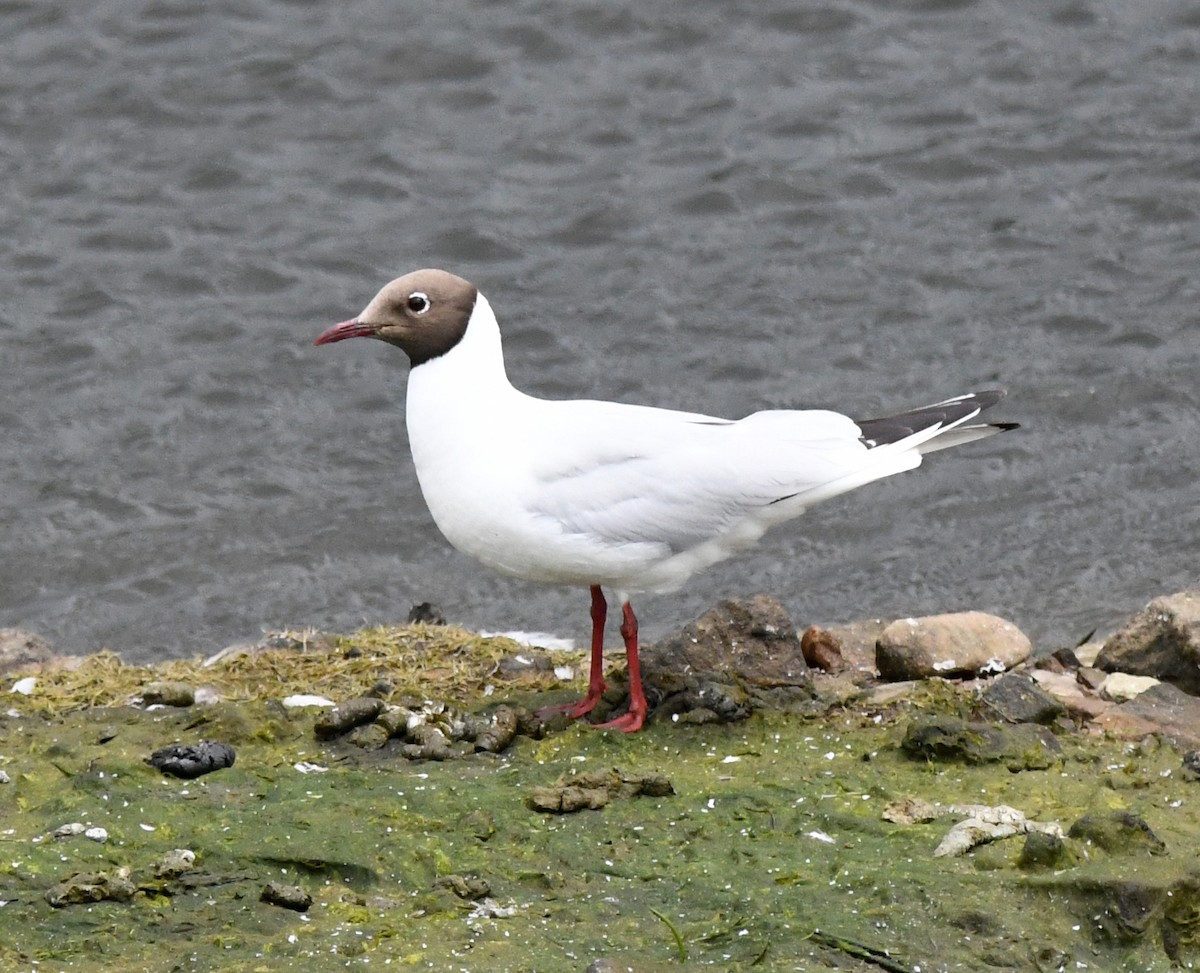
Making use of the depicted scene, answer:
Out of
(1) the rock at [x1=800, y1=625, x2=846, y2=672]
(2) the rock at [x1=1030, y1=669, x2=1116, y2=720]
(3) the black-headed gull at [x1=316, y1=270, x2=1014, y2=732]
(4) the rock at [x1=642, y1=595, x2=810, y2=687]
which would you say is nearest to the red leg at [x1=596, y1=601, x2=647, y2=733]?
(3) the black-headed gull at [x1=316, y1=270, x2=1014, y2=732]

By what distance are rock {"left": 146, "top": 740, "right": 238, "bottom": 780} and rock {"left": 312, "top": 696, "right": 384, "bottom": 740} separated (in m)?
0.31

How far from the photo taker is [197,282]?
10.2m

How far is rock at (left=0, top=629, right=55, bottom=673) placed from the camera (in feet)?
21.4

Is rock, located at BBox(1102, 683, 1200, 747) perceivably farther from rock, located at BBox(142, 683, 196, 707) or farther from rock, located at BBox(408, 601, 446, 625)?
rock, located at BBox(142, 683, 196, 707)

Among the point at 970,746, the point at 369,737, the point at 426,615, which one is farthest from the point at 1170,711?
the point at 426,615

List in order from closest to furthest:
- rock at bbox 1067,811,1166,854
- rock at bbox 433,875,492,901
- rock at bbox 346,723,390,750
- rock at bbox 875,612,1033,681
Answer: rock at bbox 433,875,492,901 < rock at bbox 1067,811,1166,854 < rock at bbox 346,723,390,750 < rock at bbox 875,612,1033,681

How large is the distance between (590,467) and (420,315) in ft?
2.37

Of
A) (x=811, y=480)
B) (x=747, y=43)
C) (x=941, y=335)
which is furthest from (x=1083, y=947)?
(x=747, y=43)

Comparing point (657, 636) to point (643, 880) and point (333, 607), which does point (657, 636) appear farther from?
point (643, 880)

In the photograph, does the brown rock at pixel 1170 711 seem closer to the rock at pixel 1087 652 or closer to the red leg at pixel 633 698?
the rock at pixel 1087 652

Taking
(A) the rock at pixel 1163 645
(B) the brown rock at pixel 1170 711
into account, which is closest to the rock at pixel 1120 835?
(B) the brown rock at pixel 1170 711

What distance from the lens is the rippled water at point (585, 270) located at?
8414 millimetres

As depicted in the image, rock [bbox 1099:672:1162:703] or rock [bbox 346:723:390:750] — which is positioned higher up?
rock [bbox 346:723:390:750]

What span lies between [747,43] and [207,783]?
820 centimetres
